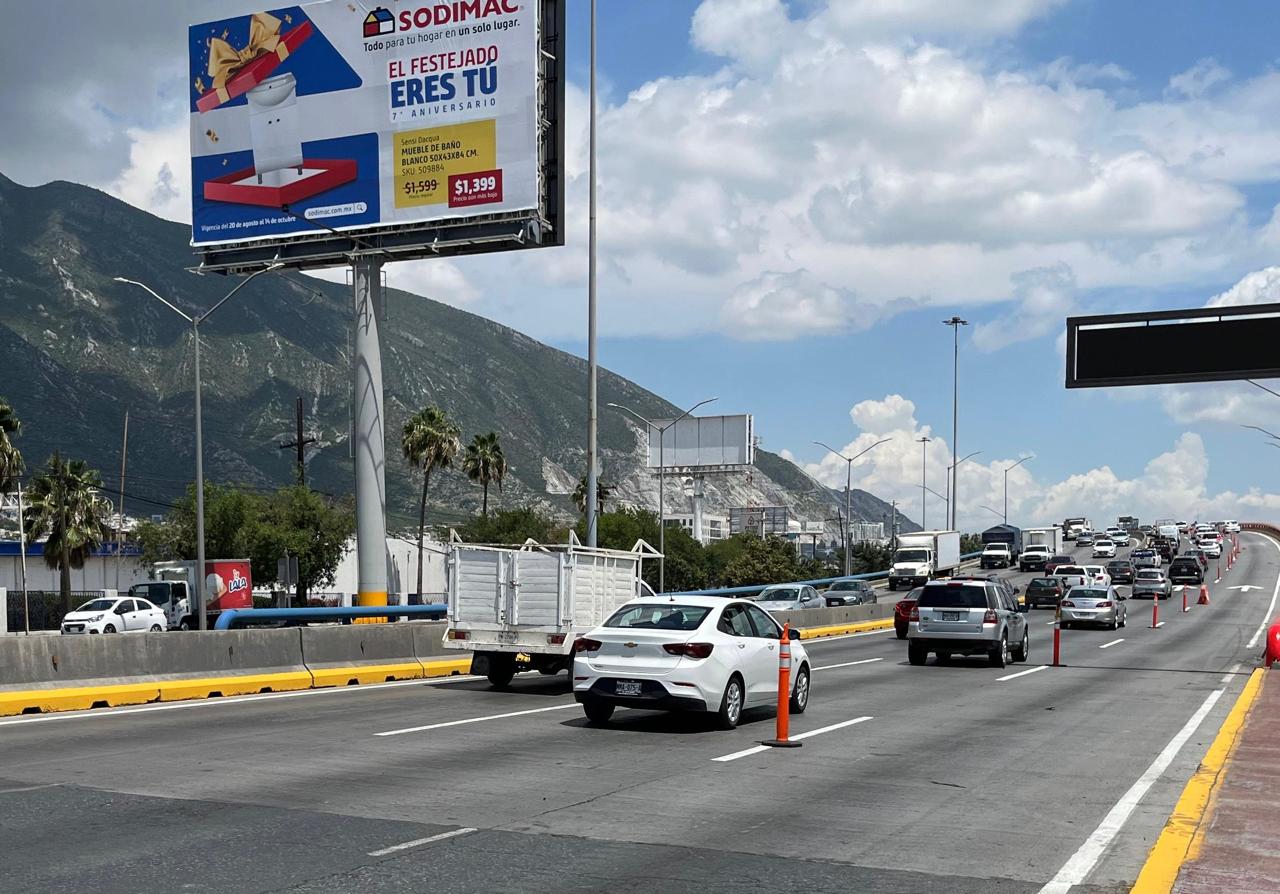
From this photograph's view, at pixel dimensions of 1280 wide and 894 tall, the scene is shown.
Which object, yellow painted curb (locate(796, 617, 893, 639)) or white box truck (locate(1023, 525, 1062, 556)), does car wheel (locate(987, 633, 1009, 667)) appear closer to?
yellow painted curb (locate(796, 617, 893, 639))

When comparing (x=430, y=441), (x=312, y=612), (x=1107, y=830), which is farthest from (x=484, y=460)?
(x=1107, y=830)

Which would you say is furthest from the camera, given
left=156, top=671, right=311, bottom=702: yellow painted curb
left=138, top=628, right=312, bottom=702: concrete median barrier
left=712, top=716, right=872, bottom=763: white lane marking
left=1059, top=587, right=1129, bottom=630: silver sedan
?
left=1059, top=587, right=1129, bottom=630: silver sedan

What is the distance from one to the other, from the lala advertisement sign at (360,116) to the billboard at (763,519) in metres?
128

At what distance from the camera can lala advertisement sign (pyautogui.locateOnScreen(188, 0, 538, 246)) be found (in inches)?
1407

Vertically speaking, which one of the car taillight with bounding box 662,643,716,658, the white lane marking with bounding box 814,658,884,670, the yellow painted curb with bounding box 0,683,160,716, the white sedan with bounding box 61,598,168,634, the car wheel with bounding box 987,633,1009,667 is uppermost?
the car taillight with bounding box 662,643,716,658

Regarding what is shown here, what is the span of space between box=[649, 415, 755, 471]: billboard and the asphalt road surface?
90.1 meters

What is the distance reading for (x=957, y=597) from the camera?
29.3 metres

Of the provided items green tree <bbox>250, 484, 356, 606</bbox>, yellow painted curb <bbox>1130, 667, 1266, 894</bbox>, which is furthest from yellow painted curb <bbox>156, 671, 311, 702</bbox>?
green tree <bbox>250, 484, 356, 606</bbox>

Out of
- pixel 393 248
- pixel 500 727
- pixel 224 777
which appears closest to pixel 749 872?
pixel 224 777

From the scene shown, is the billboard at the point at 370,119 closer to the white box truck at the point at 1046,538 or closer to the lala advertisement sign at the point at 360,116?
the lala advertisement sign at the point at 360,116

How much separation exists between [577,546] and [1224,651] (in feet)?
74.5

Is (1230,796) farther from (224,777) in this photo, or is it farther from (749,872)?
(224,777)

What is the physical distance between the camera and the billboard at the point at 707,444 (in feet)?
367

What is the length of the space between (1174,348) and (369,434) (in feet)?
65.9
